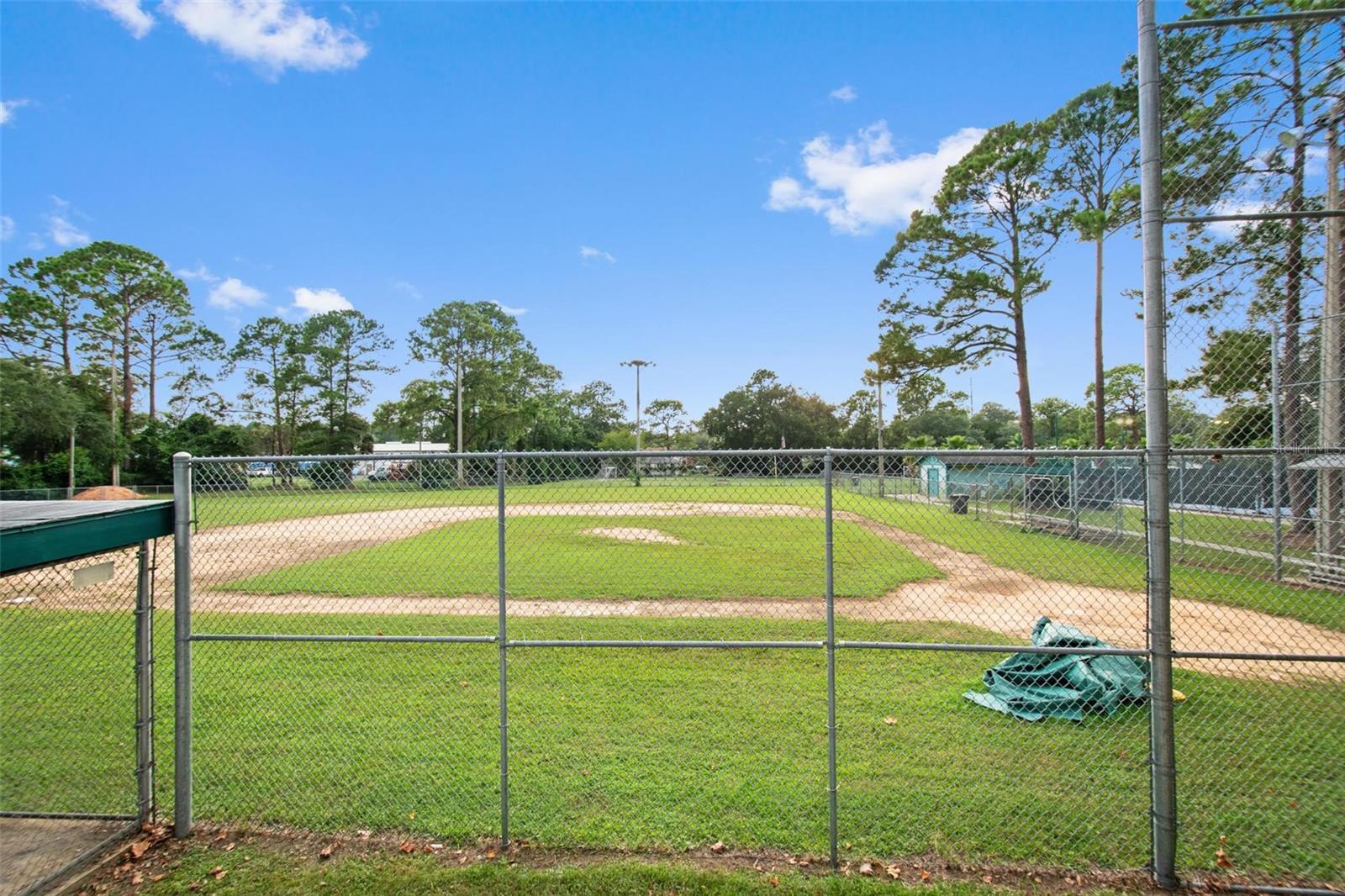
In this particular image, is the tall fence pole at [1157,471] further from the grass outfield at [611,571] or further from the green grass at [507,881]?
the grass outfield at [611,571]

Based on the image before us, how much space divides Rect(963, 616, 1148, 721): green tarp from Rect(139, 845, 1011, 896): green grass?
2.57 meters

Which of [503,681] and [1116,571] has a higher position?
[503,681]

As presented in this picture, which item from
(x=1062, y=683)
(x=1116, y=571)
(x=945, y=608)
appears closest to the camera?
(x=1062, y=683)

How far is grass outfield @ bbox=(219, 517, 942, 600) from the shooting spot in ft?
31.9

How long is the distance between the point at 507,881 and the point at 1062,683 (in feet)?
16.6

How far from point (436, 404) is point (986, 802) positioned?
171 feet

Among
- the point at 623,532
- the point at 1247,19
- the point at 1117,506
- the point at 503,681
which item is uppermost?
the point at 1247,19

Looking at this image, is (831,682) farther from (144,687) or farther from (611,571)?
(611,571)

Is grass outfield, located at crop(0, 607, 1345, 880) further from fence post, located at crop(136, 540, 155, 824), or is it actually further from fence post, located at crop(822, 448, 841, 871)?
fence post, located at crop(136, 540, 155, 824)

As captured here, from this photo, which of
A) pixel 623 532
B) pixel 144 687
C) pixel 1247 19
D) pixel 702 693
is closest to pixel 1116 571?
pixel 702 693

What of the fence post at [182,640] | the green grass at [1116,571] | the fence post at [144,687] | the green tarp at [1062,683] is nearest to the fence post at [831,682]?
the green grass at [1116,571]

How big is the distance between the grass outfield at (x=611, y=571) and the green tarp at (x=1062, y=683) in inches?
94.3

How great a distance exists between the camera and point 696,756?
443cm

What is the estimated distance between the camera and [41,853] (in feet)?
11.3
